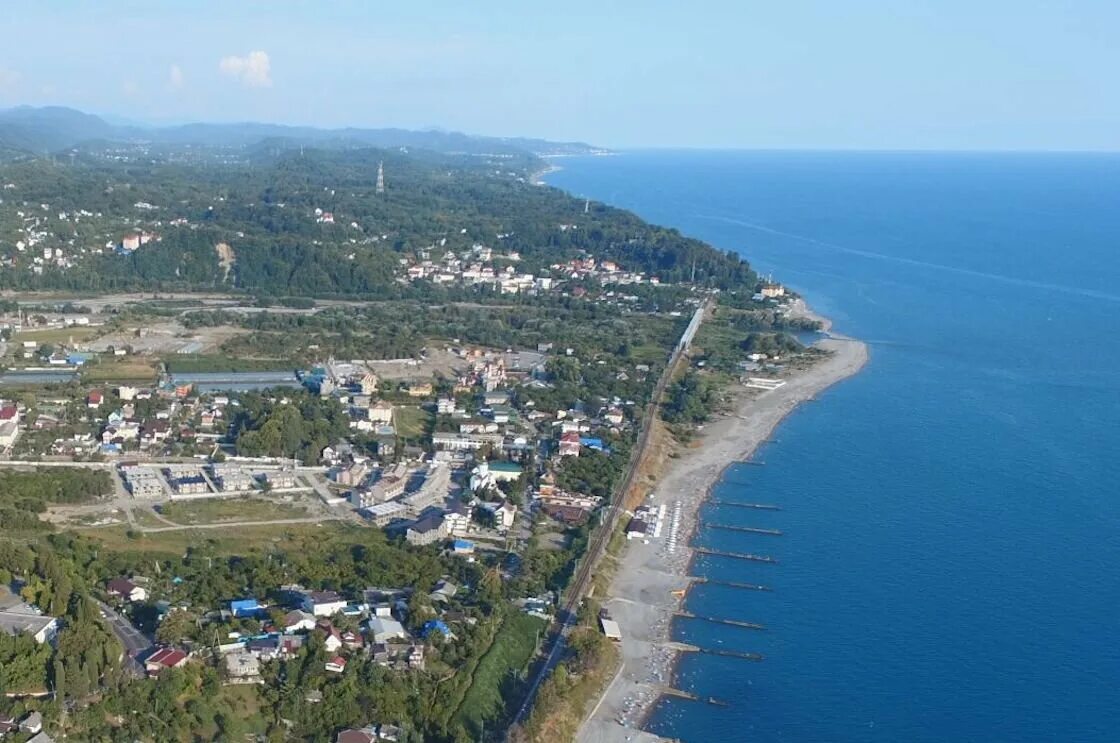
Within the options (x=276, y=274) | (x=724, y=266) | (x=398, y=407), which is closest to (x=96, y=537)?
(x=398, y=407)

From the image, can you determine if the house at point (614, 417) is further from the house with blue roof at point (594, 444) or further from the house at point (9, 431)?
the house at point (9, 431)

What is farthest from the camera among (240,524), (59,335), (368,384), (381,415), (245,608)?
(59,335)

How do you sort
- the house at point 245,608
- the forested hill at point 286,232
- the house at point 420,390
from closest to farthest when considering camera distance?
the house at point 245,608 → the house at point 420,390 → the forested hill at point 286,232

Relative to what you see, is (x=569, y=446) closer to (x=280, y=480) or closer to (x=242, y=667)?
(x=280, y=480)

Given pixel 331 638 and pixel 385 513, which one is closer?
pixel 331 638

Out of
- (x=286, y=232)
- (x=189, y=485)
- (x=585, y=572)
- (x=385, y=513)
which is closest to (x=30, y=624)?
(x=189, y=485)

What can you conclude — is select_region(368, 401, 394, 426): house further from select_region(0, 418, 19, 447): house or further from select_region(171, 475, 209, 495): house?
select_region(0, 418, 19, 447): house

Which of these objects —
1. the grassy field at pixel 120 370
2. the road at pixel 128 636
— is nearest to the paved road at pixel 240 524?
the road at pixel 128 636

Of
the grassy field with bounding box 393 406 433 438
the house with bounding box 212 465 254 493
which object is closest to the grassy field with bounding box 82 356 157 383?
the grassy field with bounding box 393 406 433 438
